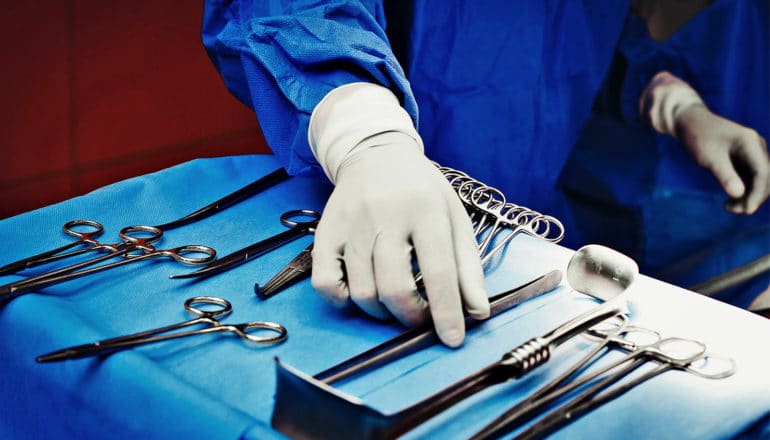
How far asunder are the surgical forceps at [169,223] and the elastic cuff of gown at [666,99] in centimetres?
60

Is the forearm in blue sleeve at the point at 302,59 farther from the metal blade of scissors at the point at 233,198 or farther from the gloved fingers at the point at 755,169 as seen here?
the gloved fingers at the point at 755,169

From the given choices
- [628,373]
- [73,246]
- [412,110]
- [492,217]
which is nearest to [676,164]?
[492,217]

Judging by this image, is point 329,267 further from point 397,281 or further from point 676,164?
point 676,164

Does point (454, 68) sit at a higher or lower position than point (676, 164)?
higher

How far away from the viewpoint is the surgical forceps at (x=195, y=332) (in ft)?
2.36

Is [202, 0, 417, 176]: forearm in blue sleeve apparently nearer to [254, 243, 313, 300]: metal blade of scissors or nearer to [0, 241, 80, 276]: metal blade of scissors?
[254, 243, 313, 300]: metal blade of scissors

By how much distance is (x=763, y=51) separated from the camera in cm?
112

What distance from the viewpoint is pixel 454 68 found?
127 cm

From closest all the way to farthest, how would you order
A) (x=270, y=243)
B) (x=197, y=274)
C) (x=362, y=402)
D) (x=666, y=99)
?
(x=362, y=402)
(x=197, y=274)
(x=270, y=243)
(x=666, y=99)

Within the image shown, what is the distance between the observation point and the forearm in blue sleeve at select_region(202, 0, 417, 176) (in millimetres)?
1060

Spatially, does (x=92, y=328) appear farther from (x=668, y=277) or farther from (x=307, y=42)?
(x=668, y=277)

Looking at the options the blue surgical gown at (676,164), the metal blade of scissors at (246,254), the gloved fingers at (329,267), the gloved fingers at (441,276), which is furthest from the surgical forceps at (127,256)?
the blue surgical gown at (676,164)

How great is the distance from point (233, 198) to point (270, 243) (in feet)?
0.57

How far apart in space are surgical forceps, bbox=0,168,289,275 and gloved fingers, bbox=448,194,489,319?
416 mm
